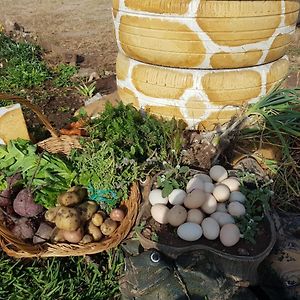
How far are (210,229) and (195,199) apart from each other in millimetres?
210

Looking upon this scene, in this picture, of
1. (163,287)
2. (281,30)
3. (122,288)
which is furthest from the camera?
(281,30)

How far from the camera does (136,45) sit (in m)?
3.25

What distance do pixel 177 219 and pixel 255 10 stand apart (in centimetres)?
167

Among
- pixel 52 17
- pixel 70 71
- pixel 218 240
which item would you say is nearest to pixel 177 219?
pixel 218 240

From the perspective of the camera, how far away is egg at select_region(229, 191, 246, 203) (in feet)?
8.43

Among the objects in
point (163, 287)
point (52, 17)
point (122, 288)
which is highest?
point (163, 287)

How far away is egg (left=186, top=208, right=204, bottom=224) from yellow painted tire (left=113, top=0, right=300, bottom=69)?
129 cm

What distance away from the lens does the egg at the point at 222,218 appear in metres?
2.42

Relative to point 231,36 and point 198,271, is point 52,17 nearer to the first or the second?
point 231,36

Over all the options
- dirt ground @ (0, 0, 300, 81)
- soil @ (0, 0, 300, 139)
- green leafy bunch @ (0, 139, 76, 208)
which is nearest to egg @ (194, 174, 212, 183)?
green leafy bunch @ (0, 139, 76, 208)

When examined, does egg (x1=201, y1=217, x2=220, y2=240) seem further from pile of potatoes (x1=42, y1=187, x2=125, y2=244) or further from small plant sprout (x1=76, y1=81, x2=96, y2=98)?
small plant sprout (x1=76, y1=81, x2=96, y2=98)

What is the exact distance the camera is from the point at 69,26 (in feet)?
30.7

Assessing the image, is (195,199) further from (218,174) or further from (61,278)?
(61,278)

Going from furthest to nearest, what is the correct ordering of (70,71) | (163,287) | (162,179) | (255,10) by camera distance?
(70,71) < (255,10) < (162,179) < (163,287)
